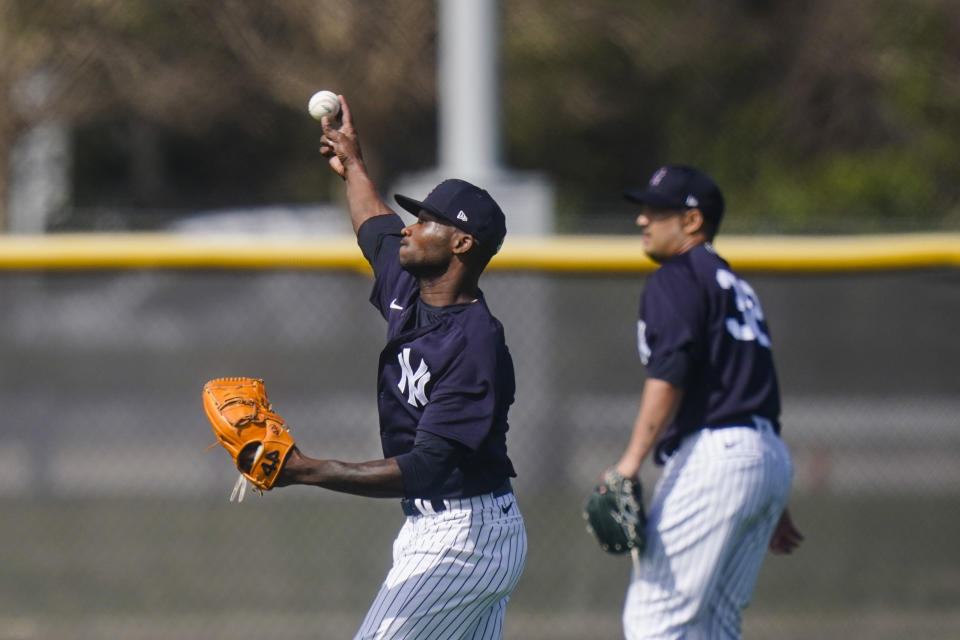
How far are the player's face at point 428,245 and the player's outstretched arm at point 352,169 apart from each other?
527mm

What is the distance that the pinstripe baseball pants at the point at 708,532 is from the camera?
13.5 ft

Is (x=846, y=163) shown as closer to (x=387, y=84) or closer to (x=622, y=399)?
(x=387, y=84)

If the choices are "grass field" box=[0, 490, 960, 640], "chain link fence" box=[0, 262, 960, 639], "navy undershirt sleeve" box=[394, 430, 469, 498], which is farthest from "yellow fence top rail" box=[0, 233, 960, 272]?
"navy undershirt sleeve" box=[394, 430, 469, 498]

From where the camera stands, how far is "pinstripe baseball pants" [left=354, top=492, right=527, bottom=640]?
11.0ft

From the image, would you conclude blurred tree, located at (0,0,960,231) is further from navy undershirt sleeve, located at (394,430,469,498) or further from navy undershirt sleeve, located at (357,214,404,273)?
navy undershirt sleeve, located at (394,430,469,498)

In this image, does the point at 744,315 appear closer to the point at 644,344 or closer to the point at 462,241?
the point at 644,344

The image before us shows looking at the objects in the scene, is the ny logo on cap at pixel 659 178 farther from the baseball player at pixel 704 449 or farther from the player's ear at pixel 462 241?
the player's ear at pixel 462 241

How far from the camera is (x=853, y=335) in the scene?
539 centimetres

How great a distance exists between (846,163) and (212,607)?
12.0 m

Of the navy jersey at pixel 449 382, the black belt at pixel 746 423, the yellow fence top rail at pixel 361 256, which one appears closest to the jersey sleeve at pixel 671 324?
the black belt at pixel 746 423

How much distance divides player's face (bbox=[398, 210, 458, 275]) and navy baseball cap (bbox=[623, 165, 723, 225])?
1.17 m

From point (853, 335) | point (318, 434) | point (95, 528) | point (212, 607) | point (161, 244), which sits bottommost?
point (212, 607)

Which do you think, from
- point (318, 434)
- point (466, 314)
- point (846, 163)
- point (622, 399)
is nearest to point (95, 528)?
point (318, 434)

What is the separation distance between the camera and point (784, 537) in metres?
4.51
